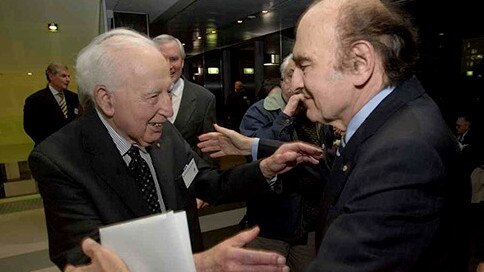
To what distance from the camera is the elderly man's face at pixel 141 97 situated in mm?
1144

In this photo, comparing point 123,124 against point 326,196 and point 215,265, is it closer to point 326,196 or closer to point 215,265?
point 215,265

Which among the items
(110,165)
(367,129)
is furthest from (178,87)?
(367,129)

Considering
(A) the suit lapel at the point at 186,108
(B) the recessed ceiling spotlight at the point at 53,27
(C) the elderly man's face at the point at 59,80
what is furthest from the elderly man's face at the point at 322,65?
(B) the recessed ceiling spotlight at the point at 53,27

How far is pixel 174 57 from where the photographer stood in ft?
8.99

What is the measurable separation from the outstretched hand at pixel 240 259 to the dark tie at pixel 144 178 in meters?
0.38

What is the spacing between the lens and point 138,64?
3.74ft

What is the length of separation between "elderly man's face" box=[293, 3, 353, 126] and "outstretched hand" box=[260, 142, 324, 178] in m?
0.46

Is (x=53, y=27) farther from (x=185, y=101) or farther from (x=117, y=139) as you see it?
(x=117, y=139)

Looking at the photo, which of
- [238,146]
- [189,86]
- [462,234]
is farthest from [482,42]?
[462,234]

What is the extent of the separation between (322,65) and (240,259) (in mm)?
498

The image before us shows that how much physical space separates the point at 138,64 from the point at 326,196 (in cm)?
68

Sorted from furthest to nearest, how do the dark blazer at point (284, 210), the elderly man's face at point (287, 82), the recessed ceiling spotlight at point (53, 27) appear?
the recessed ceiling spotlight at point (53, 27) → the elderly man's face at point (287, 82) → the dark blazer at point (284, 210)

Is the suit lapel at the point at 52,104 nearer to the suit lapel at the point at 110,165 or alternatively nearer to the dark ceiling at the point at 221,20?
the dark ceiling at the point at 221,20

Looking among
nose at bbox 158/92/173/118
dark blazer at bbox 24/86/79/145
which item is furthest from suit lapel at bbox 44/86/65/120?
nose at bbox 158/92/173/118
